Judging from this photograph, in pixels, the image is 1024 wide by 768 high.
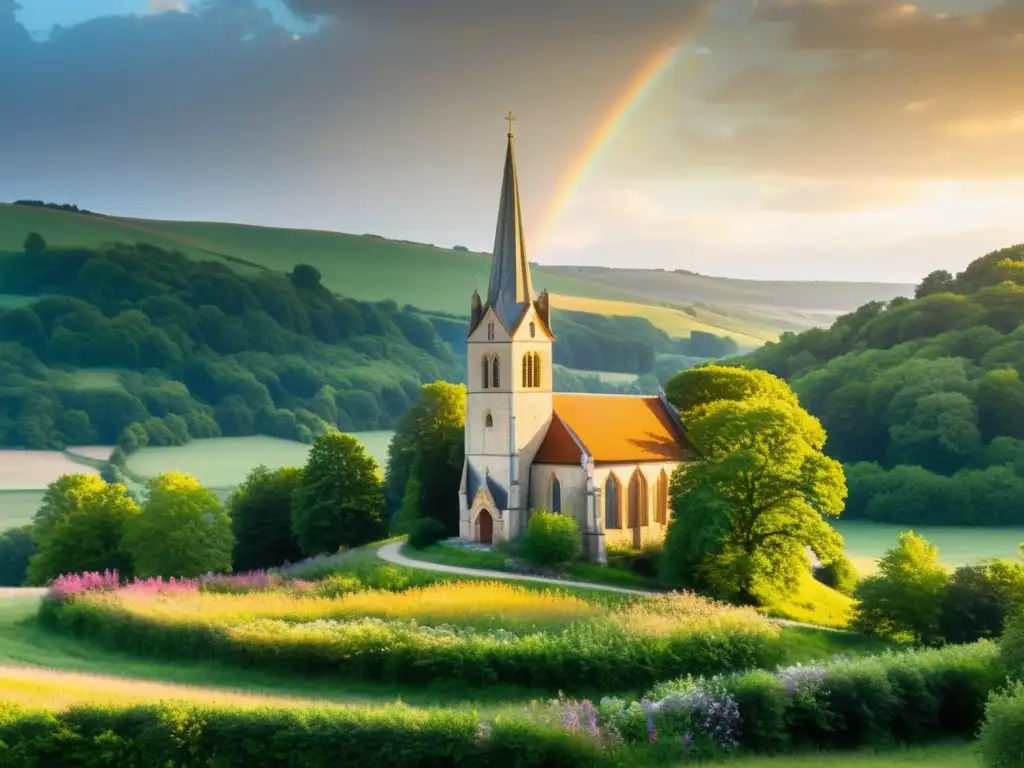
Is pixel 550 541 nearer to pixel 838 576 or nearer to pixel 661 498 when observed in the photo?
pixel 661 498

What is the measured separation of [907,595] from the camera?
55.7 meters

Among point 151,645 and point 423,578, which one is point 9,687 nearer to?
point 151,645

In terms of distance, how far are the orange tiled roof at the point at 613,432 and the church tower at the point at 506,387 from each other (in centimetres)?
112

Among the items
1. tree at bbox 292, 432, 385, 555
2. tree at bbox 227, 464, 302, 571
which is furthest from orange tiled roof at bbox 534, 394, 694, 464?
tree at bbox 227, 464, 302, 571

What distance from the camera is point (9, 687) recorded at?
3559 centimetres

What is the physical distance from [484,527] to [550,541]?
253 inches

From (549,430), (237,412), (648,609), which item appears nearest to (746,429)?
(549,430)

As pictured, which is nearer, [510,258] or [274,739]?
[274,739]

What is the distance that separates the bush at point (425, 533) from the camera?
69.5 m

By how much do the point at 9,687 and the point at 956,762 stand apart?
2211 cm

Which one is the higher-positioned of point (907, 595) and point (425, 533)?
point (425, 533)

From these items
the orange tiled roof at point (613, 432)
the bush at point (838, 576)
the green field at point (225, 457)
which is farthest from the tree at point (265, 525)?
the green field at point (225, 457)

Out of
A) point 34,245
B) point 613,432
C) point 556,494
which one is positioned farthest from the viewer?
point 34,245

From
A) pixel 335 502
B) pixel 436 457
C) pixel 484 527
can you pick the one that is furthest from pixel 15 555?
pixel 484 527
